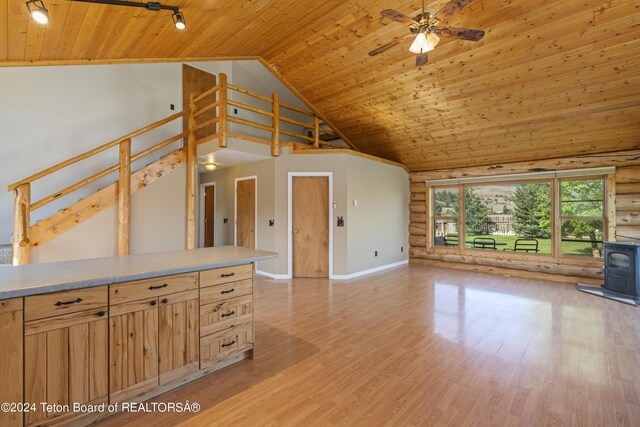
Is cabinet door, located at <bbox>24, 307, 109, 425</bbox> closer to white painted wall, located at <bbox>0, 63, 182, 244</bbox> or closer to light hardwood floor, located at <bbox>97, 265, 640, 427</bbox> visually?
light hardwood floor, located at <bbox>97, 265, 640, 427</bbox>

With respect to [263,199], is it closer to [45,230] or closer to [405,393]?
[45,230]

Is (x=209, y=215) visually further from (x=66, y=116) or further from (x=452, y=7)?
(x=452, y=7)

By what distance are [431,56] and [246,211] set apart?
445 centimetres

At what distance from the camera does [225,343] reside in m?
2.39

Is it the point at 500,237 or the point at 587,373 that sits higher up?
the point at 500,237

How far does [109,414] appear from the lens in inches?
72.9

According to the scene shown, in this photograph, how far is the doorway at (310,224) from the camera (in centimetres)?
581

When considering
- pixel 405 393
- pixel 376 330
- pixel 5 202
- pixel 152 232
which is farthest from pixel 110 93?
pixel 405 393

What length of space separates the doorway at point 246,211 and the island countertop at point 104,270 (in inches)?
138

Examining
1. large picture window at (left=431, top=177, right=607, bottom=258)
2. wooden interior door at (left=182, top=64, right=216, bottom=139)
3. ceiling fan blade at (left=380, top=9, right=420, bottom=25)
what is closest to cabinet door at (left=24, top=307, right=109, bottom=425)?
ceiling fan blade at (left=380, top=9, right=420, bottom=25)

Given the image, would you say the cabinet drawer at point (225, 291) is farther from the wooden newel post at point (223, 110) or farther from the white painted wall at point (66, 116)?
the white painted wall at point (66, 116)

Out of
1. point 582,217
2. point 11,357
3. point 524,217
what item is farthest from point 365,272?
point 11,357

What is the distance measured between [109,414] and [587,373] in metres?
3.59

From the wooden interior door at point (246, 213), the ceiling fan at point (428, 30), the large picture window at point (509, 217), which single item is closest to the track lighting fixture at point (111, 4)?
the ceiling fan at point (428, 30)
